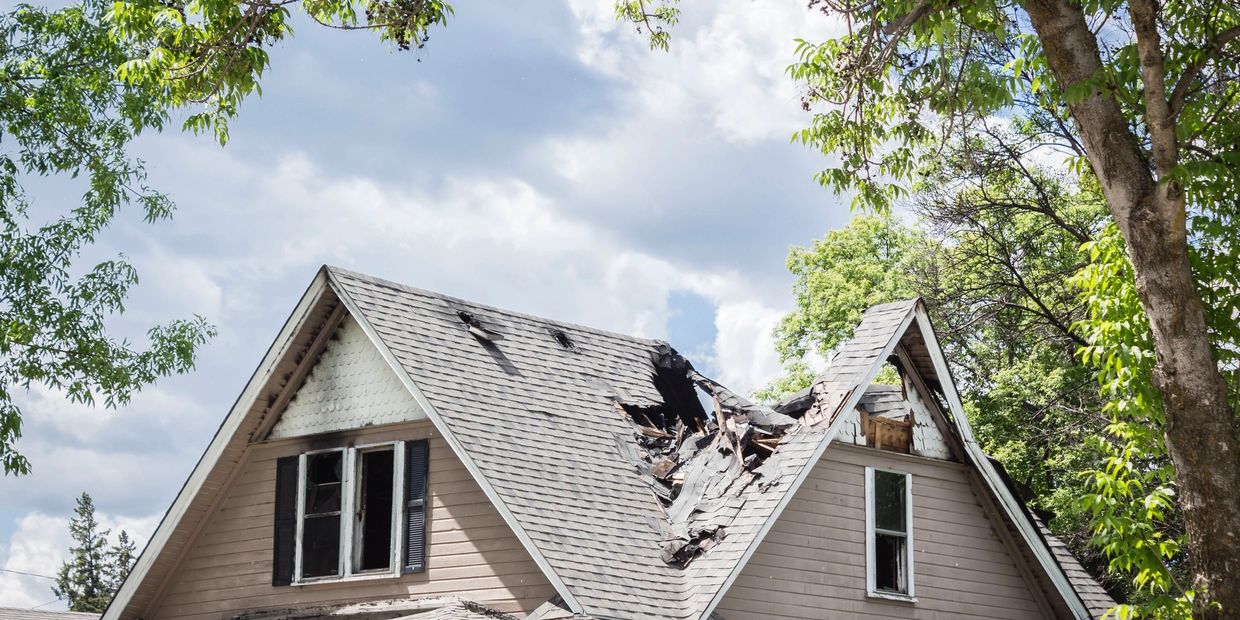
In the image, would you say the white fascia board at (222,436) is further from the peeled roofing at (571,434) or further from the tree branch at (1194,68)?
the tree branch at (1194,68)

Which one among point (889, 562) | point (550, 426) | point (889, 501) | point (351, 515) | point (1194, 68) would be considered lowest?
point (889, 562)

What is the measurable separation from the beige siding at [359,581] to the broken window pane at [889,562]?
16.3ft

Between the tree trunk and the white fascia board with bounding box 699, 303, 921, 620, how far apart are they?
171 inches

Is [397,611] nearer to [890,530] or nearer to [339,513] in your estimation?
[339,513]

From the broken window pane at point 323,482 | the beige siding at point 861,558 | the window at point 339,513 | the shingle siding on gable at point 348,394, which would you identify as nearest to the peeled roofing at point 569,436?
the shingle siding on gable at point 348,394

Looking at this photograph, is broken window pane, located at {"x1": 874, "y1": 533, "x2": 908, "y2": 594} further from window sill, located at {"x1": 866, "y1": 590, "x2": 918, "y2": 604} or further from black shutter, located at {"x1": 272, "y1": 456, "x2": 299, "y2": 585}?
black shutter, located at {"x1": 272, "y1": 456, "x2": 299, "y2": 585}

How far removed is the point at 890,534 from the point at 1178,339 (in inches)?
229

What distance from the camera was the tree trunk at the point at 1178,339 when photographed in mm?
12281

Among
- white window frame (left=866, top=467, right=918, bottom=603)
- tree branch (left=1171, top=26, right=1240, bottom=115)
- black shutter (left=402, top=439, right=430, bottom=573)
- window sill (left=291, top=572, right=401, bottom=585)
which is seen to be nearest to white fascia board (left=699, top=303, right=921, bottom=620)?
white window frame (left=866, top=467, right=918, bottom=603)

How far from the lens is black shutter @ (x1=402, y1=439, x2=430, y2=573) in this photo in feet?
51.5

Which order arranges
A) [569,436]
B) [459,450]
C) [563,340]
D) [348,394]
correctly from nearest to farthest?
[459,450] → [348,394] → [569,436] → [563,340]

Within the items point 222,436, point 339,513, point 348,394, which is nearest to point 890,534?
point 339,513

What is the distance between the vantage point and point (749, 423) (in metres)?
17.5

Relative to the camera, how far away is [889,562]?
1769 cm
